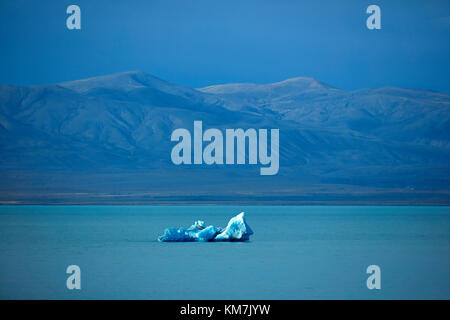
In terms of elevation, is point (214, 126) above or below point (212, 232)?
above

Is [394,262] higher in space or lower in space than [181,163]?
lower

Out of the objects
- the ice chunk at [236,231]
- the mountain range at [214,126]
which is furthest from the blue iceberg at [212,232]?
the mountain range at [214,126]

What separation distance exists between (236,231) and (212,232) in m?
0.90

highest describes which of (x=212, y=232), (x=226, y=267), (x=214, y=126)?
(x=214, y=126)

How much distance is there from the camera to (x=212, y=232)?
2977 cm

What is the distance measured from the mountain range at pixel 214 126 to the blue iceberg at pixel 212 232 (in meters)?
70.0

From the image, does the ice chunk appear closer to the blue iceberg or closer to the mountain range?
the blue iceberg

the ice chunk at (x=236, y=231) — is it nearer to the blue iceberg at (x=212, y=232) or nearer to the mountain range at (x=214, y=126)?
the blue iceberg at (x=212, y=232)

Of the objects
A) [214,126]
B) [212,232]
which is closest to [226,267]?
[212,232]

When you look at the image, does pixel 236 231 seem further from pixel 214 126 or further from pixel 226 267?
pixel 214 126

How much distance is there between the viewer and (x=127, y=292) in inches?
749
